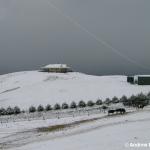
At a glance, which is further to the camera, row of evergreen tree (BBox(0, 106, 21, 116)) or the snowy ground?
row of evergreen tree (BBox(0, 106, 21, 116))

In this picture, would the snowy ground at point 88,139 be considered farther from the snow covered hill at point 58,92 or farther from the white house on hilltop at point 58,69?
the white house on hilltop at point 58,69

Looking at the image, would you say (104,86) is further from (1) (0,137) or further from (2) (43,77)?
(1) (0,137)

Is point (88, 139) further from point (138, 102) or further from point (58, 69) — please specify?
point (58, 69)

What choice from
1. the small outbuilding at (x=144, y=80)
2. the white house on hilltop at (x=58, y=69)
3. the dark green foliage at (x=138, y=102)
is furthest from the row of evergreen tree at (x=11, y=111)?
the white house on hilltop at (x=58, y=69)

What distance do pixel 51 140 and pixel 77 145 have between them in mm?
4116

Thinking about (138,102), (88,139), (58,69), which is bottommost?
(88,139)

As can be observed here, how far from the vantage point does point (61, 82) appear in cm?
10106

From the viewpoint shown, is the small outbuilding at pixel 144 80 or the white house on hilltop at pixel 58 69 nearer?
the small outbuilding at pixel 144 80

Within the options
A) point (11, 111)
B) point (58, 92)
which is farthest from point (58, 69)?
point (11, 111)

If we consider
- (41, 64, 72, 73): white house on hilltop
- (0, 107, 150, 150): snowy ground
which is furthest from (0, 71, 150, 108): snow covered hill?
(0, 107, 150, 150): snowy ground

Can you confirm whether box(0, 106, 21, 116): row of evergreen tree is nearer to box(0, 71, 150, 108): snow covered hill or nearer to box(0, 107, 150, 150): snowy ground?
box(0, 71, 150, 108): snow covered hill

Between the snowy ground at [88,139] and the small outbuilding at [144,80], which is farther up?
the small outbuilding at [144,80]

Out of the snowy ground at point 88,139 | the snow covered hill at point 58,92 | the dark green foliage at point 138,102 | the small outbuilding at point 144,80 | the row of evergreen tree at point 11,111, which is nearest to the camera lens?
the snowy ground at point 88,139

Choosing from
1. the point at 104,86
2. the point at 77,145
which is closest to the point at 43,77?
the point at 104,86
